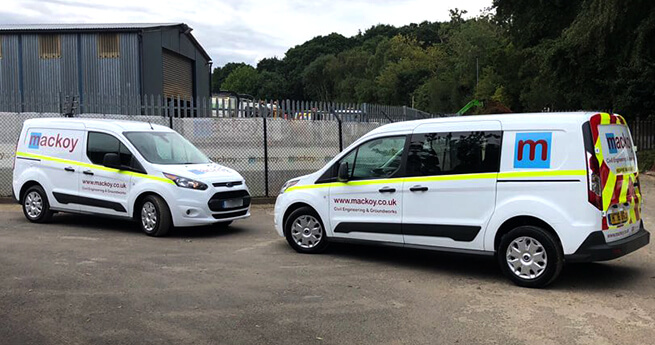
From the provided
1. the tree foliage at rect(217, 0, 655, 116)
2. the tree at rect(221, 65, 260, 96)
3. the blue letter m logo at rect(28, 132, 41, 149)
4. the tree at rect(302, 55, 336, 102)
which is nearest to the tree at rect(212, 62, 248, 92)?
the tree foliage at rect(217, 0, 655, 116)

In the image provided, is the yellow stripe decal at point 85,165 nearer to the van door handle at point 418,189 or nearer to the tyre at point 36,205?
the tyre at point 36,205

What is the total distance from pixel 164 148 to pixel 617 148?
711 centimetres

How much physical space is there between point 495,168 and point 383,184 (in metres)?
1.49

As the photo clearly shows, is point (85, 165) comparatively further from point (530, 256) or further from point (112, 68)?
point (112, 68)

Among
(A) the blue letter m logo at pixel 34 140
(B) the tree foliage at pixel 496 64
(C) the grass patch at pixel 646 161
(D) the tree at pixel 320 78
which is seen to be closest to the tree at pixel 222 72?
(B) the tree foliage at pixel 496 64

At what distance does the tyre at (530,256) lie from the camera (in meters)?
6.23

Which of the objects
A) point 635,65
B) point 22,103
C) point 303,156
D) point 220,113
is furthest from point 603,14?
point 22,103

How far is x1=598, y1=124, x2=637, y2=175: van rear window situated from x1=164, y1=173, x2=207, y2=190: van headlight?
19.2ft

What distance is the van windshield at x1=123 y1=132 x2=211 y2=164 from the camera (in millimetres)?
9836

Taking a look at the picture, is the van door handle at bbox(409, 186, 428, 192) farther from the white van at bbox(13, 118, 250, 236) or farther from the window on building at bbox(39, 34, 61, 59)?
the window on building at bbox(39, 34, 61, 59)

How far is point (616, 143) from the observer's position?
21.3ft

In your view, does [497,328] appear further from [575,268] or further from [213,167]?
[213,167]

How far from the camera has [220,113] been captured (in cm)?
1372

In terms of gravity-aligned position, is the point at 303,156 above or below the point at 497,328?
above
